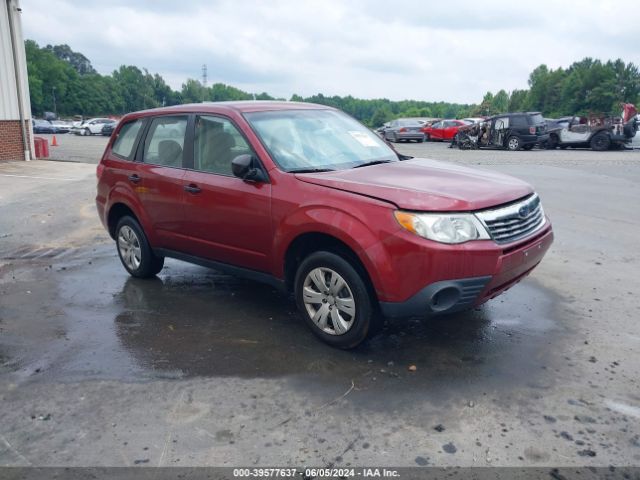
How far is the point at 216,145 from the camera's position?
5012 mm

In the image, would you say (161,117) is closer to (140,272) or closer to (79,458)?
(140,272)

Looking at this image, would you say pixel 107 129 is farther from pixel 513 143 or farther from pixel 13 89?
pixel 513 143

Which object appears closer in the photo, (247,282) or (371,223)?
(371,223)

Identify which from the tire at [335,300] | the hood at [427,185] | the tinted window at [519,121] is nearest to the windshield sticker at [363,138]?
the hood at [427,185]

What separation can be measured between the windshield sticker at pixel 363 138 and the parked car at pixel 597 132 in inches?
833

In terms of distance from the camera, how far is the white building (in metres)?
17.3

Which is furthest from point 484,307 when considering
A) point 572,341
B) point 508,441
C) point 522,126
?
point 522,126

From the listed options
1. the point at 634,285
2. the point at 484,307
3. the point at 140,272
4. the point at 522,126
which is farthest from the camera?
the point at 522,126

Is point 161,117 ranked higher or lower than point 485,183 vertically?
higher

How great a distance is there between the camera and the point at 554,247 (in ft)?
23.8

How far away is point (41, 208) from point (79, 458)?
8.55m

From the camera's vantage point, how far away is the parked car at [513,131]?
23.7 metres

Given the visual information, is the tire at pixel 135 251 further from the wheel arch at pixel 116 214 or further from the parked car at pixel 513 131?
the parked car at pixel 513 131

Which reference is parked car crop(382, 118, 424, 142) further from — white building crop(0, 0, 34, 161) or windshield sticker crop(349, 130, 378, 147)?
windshield sticker crop(349, 130, 378, 147)
